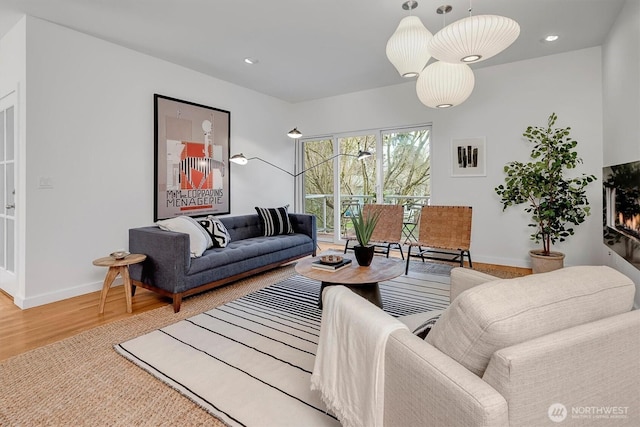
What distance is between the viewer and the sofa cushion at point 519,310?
86 cm

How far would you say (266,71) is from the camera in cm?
444

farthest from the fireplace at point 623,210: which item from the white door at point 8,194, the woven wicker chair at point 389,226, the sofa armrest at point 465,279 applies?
the white door at point 8,194

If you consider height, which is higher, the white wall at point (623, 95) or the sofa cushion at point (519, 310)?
the white wall at point (623, 95)

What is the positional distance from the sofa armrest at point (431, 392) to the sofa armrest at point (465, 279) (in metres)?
0.80

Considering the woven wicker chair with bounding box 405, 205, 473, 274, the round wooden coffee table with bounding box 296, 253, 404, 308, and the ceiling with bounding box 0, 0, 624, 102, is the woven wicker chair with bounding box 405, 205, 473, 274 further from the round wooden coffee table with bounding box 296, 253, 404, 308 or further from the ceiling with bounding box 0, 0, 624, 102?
the ceiling with bounding box 0, 0, 624, 102

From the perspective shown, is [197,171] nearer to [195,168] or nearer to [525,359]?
[195,168]

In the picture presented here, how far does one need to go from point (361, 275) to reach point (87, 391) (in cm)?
181

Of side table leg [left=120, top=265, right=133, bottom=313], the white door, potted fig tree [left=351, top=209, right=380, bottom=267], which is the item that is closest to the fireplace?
potted fig tree [left=351, top=209, right=380, bottom=267]

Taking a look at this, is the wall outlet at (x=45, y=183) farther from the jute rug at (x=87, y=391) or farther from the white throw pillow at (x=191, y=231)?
the jute rug at (x=87, y=391)

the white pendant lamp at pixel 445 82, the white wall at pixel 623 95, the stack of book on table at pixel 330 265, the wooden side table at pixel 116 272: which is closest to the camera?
the white pendant lamp at pixel 445 82

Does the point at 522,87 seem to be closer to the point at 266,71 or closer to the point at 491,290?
the point at 266,71

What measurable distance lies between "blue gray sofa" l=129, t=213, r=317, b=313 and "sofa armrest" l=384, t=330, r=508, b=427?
2.31 metres

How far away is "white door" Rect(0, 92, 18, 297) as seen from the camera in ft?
10.6

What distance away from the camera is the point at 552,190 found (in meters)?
3.67
